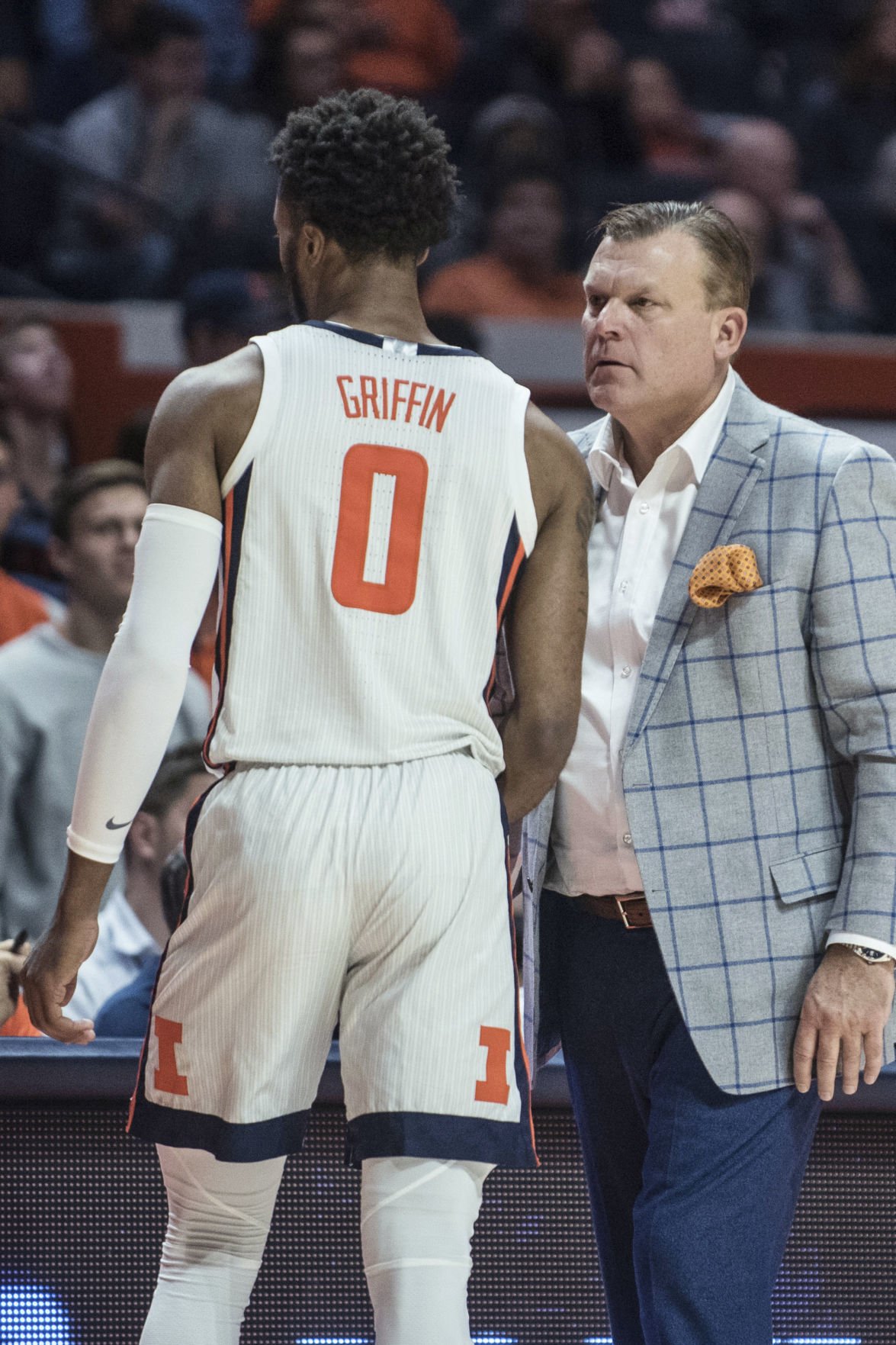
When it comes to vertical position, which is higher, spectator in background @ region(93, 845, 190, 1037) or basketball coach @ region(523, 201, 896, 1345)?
basketball coach @ region(523, 201, 896, 1345)

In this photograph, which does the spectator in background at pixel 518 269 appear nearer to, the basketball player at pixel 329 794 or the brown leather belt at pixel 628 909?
the brown leather belt at pixel 628 909

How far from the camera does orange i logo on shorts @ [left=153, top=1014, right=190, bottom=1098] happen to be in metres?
1.90

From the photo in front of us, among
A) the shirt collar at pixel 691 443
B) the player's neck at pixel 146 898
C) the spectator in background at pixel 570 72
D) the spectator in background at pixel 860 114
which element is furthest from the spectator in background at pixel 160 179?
the shirt collar at pixel 691 443

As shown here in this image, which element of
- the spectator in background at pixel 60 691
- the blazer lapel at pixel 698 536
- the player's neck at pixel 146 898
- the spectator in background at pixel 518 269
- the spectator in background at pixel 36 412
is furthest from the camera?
the spectator in background at pixel 518 269

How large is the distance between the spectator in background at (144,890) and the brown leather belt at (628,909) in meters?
1.42

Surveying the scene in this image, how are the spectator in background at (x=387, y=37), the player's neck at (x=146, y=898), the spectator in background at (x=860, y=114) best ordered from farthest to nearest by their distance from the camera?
the spectator in background at (x=860, y=114) → the spectator in background at (x=387, y=37) → the player's neck at (x=146, y=898)

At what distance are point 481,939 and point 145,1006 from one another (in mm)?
1182

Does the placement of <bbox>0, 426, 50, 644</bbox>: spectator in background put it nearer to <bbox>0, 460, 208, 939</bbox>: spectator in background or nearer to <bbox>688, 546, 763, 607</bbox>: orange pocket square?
<bbox>0, 460, 208, 939</bbox>: spectator in background

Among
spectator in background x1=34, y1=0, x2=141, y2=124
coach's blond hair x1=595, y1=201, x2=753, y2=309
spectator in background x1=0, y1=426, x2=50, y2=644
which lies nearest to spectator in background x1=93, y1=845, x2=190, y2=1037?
coach's blond hair x1=595, y1=201, x2=753, y2=309

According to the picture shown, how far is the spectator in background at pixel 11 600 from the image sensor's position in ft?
15.8

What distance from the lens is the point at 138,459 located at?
494 cm

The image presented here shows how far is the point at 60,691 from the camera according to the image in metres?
4.15

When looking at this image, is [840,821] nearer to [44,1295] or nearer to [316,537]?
[316,537]

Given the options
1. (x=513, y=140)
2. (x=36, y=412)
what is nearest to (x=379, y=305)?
(x=36, y=412)
